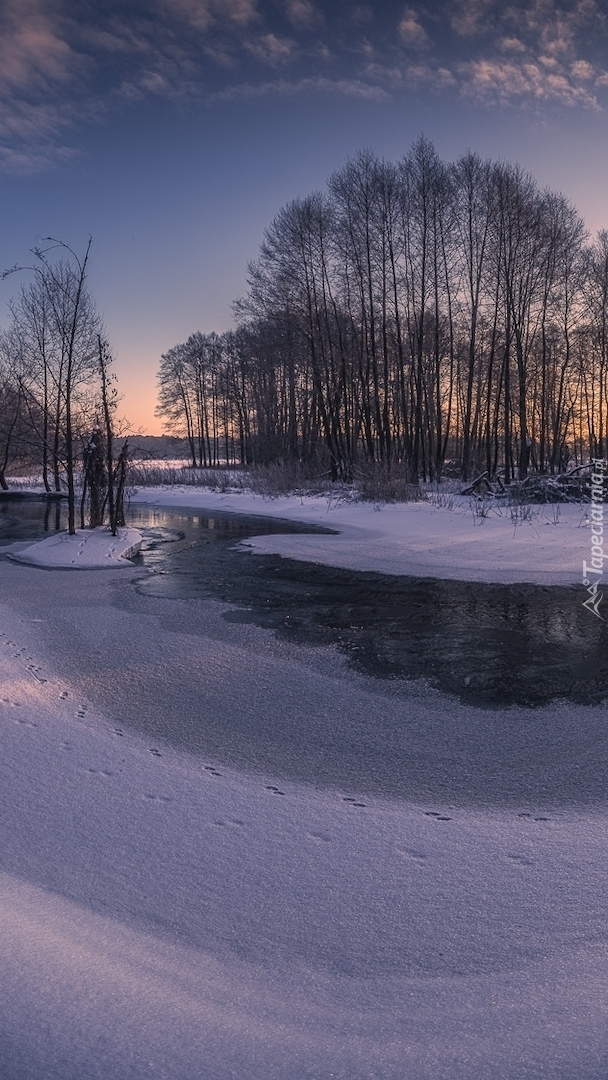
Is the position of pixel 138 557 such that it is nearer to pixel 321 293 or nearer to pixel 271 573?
pixel 271 573

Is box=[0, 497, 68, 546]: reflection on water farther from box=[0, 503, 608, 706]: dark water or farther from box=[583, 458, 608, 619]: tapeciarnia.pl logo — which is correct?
box=[583, 458, 608, 619]: tapeciarnia.pl logo

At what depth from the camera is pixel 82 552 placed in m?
12.0

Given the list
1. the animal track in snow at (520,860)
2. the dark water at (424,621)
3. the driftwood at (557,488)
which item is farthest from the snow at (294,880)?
the driftwood at (557,488)

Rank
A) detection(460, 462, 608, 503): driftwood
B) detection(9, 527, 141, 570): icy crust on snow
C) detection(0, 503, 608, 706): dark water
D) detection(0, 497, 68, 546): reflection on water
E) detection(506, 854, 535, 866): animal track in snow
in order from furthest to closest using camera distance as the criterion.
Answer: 1. detection(460, 462, 608, 503): driftwood
2. detection(0, 497, 68, 546): reflection on water
3. detection(9, 527, 141, 570): icy crust on snow
4. detection(0, 503, 608, 706): dark water
5. detection(506, 854, 535, 866): animal track in snow

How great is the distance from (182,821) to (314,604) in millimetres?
5242

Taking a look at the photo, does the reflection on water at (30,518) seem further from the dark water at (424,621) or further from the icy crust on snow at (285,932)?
the icy crust on snow at (285,932)

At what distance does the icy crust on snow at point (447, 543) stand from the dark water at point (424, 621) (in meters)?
0.65

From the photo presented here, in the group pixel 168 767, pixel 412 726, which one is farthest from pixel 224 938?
pixel 412 726

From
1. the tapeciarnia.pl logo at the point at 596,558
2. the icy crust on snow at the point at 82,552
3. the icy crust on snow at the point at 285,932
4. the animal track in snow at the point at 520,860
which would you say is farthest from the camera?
the icy crust on snow at the point at 82,552

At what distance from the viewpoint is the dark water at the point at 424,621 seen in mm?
5629

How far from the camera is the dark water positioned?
563cm

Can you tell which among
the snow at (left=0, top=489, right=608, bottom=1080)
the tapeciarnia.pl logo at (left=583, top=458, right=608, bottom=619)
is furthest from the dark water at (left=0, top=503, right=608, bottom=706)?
the snow at (left=0, top=489, right=608, bottom=1080)

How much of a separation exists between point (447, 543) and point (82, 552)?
20.6 ft

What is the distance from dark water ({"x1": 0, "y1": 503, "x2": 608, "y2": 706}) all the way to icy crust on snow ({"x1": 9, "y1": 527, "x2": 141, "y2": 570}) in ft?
1.86
